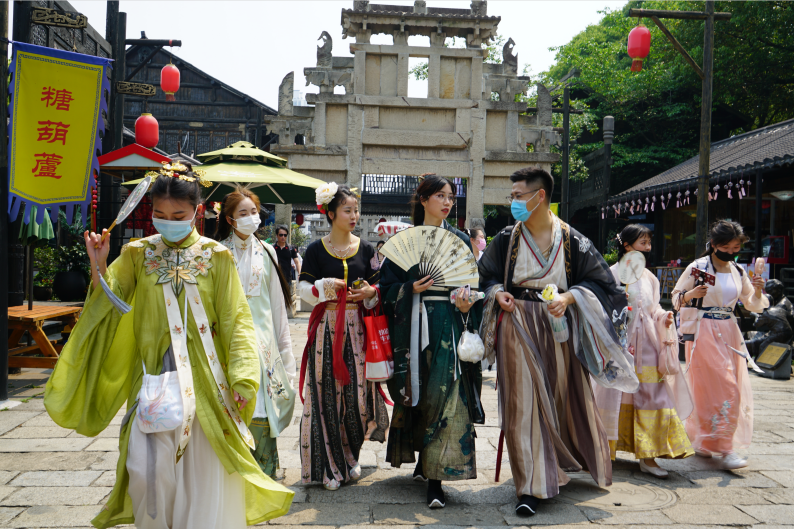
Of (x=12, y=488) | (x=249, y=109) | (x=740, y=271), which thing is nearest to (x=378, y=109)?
(x=249, y=109)

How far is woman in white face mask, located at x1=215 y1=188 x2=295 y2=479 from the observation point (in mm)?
3689

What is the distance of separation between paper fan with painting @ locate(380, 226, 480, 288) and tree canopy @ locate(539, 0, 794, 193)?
17.3 meters

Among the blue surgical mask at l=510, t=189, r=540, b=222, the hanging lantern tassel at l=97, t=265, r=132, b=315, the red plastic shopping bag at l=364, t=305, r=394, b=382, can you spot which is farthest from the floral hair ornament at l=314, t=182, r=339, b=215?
the hanging lantern tassel at l=97, t=265, r=132, b=315

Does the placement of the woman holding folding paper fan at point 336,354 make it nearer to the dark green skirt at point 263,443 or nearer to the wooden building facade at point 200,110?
the dark green skirt at point 263,443

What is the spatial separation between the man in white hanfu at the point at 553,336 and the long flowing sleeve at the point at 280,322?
1.22 meters

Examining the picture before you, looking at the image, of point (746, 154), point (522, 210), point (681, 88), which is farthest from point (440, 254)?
point (681, 88)

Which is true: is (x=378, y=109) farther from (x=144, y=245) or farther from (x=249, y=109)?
(x=144, y=245)

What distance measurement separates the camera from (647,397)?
14.6ft

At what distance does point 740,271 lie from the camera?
4992 mm

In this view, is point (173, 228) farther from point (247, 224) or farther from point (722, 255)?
point (722, 255)

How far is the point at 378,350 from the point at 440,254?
70cm

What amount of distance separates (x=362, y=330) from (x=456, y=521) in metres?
1.31

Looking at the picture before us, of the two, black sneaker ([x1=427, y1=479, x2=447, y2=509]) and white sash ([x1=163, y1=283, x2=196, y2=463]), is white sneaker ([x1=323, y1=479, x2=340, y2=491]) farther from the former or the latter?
white sash ([x1=163, y1=283, x2=196, y2=463])

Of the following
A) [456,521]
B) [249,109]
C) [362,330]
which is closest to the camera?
[456,521]
